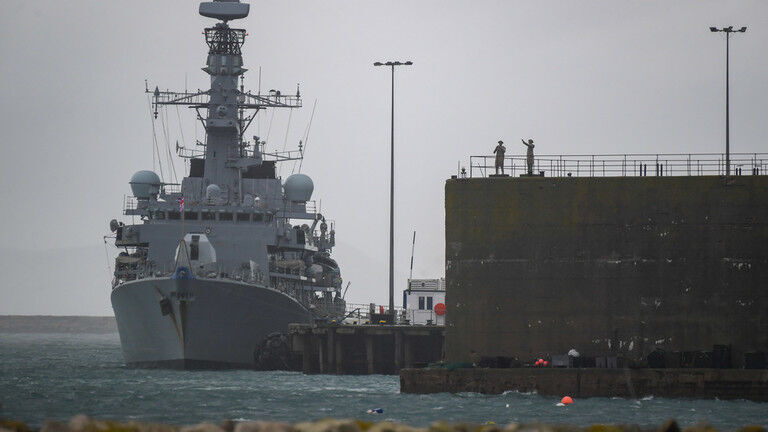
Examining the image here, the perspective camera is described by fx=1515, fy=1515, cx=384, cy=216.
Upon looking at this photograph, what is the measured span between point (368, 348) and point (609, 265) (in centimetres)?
1978

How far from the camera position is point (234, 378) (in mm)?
58906

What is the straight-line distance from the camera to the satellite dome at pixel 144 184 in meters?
74.5

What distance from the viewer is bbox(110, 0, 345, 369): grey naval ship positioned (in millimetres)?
65312

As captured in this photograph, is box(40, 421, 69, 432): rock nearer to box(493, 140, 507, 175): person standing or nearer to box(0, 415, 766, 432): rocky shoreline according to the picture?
box(0, 415, 766, 432): rocky shoreline

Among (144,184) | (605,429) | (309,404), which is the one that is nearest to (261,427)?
(605,429)

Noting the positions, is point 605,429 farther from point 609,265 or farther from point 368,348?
point 368,348

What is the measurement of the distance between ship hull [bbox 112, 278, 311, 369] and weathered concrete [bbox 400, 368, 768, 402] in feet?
77.4

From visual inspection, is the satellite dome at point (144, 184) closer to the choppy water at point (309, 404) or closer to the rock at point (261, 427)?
the choppy water at point (309, 404)

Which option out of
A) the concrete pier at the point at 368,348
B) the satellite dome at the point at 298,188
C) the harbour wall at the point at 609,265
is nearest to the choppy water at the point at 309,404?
the harbour wall at the point at 609,265

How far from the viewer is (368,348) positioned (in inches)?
2456

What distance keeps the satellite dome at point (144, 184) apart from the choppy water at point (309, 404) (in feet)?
63.3

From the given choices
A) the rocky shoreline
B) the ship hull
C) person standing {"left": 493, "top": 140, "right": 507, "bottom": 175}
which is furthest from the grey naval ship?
the rocky shoreline

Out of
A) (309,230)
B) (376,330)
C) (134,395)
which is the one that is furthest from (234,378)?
(309,230)

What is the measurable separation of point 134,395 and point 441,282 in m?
24.8
